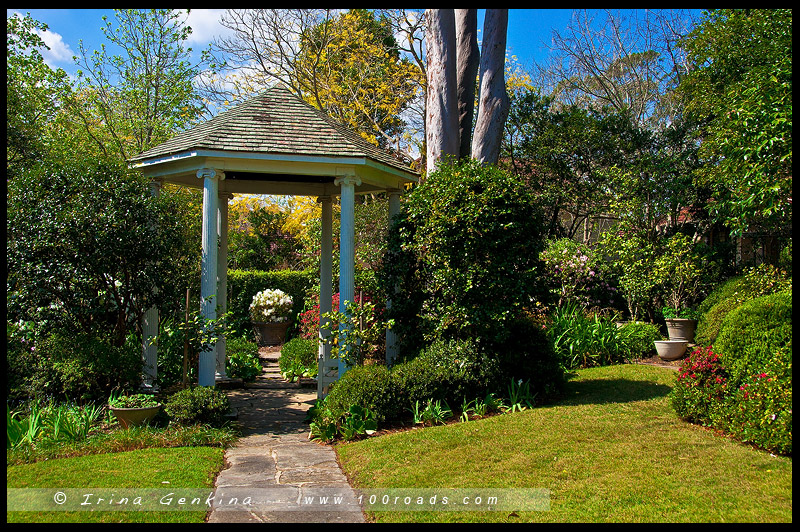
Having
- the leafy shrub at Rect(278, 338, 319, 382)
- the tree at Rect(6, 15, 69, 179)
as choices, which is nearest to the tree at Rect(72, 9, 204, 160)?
the tree at Rect(6, 15, 69, 179)

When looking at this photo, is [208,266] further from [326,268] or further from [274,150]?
[326,268]

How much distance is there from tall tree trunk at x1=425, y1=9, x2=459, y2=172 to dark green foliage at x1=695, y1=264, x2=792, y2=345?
5821 mm

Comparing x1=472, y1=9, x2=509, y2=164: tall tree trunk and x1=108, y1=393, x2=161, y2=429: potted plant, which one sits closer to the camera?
x1=108, y1=393, x2=161, y2=429: potted plant

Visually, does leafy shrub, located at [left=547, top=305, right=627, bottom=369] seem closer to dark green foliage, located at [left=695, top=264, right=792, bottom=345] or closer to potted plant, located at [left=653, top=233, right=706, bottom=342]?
dark green foliage, located at [left=695, top=264, right=792, bottom=345]

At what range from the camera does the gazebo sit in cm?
791

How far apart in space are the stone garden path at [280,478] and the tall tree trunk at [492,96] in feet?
19.0

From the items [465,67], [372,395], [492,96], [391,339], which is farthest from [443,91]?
[372,395]

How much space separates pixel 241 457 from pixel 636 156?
1343cm

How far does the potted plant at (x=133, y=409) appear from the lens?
6.79m

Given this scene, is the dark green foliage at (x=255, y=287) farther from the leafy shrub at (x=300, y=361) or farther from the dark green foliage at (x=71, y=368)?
the dark green foliage at (x=71, y=368)

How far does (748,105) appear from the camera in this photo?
8742 mm

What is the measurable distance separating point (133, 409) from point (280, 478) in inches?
98.3

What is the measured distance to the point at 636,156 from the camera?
1573cm
